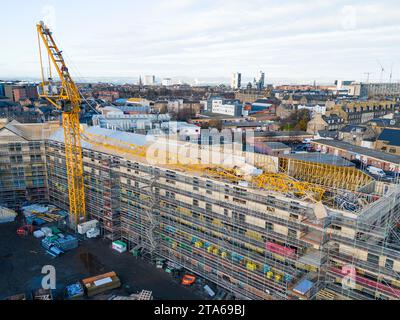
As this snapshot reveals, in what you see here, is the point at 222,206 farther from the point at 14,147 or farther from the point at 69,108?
the point at 14,147

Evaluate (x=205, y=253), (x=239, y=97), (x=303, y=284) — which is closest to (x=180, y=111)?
(x=239, y=97)

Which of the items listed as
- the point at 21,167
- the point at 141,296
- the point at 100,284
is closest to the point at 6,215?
the point at 21,167

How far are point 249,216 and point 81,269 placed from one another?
1165 cm

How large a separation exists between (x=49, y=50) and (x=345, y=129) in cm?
4196

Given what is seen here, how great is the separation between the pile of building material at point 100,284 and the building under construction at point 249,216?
364cm

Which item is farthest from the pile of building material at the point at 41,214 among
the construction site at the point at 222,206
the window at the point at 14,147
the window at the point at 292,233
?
the window at the point at 292,233

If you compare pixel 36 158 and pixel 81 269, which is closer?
pixel 81 269

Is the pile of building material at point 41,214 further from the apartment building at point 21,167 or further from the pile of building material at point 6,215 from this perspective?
the apartment building at point 21,167

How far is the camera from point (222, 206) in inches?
691

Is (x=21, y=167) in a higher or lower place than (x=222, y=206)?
lower

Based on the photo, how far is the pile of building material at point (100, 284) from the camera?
17688 mm

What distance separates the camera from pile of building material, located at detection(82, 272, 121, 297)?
696 inches

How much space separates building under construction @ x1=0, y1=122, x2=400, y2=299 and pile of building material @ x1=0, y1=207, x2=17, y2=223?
6.38 metres
